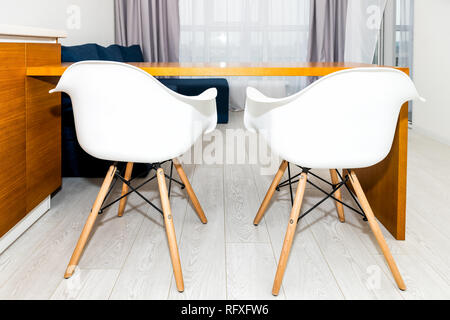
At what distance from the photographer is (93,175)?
8.22ft

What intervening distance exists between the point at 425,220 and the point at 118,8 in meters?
4.38

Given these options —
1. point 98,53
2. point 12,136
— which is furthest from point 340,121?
point 98,53

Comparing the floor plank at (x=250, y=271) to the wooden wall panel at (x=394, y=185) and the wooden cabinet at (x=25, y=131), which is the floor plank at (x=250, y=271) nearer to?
the wooden wall panel at (x=394, y=185)

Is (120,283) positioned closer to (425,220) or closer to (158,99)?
(158,99)

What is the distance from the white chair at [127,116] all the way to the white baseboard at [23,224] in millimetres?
332

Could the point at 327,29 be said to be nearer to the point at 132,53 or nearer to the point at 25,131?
the point at 132,53

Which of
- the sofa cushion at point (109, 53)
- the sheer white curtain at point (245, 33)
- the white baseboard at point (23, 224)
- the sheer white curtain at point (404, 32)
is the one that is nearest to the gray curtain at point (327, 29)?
the sheer white curtain at point (245, 33)

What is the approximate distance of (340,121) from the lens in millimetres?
1270

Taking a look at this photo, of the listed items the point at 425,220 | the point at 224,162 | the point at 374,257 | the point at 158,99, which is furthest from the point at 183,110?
the point at 224,162

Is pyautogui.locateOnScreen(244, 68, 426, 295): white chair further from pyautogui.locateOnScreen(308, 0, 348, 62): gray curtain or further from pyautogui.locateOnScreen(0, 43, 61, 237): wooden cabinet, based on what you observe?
pyautogui.locateOnScreen(308, 0, 348, 62): gray curtain

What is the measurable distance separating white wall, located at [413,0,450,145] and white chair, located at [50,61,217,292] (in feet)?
9.23

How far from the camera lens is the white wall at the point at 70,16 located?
2.48 metres

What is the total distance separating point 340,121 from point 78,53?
2088 mm
